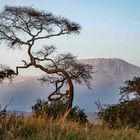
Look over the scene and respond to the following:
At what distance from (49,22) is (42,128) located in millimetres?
26148

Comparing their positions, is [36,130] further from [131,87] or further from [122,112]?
[131,87]

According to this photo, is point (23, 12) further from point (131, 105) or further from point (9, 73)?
point (131, 105)

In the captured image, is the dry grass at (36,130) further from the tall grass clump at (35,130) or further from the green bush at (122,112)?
the green bush at (122,112)

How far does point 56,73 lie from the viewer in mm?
35000

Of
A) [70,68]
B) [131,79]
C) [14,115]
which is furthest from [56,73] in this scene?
[14,115]

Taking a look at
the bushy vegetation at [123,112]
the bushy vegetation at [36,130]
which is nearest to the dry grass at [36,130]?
the bushy vegetation at [36,130]

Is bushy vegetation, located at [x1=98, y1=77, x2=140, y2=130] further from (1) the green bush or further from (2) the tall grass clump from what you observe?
(2) the tall grass clump

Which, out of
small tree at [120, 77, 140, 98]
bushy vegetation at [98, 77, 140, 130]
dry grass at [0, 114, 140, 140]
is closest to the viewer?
dry grass at [0, 114, 140, 140]

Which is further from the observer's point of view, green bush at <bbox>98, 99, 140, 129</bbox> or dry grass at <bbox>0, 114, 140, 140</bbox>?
green bush at <bbox>98, 99, 140, 129</bbox>

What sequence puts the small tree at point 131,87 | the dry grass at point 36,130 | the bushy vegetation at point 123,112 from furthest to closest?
1. the small tree at point 131,87
2. the bushy vegetation at point 123,112
3. the dry grass at point 36,130

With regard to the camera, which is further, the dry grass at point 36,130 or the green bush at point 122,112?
the green bush at point 122,112

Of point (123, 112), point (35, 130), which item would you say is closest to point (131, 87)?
point (123, 112)

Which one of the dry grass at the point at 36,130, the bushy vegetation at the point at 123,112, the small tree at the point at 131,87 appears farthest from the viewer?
the small tree at the point at 131,87

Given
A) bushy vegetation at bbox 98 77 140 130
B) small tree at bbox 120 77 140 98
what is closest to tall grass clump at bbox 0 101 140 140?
bushy vegetation at bbox 98 77 140 130
